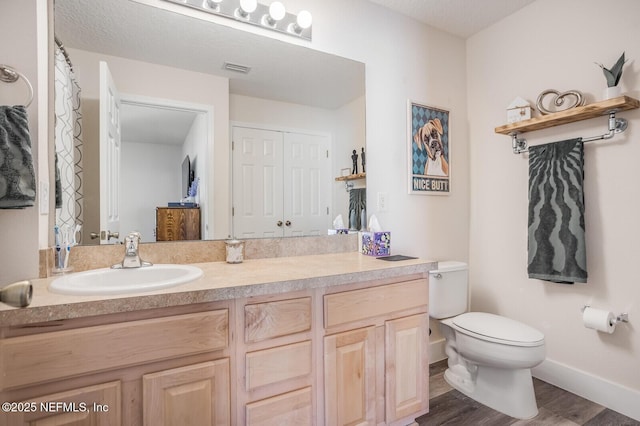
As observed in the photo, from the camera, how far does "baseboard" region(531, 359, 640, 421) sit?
172 centimetres

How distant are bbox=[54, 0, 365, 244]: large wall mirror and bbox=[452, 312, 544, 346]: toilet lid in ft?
3.40

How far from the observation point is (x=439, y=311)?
6.85ft

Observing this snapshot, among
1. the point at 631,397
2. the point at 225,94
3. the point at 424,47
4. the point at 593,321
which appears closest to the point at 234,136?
the point at 225,94

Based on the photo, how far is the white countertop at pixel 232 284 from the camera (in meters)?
0.88

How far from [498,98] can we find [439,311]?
5.21ft

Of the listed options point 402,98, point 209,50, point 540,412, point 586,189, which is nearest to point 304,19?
point 209,50

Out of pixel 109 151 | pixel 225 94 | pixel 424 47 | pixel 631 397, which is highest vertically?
pixel 424 47

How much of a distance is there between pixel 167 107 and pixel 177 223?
0.55 m

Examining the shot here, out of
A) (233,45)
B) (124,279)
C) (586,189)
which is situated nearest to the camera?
(124,279)

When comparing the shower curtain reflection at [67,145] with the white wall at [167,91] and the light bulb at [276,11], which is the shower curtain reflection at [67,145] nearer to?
the white wall at [167,91]

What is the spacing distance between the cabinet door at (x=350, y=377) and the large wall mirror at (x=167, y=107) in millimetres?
695

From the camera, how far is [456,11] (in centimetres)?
220

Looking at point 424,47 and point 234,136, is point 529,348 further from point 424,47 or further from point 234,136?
point 424,47

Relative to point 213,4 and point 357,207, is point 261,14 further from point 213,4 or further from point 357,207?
point 357,207
